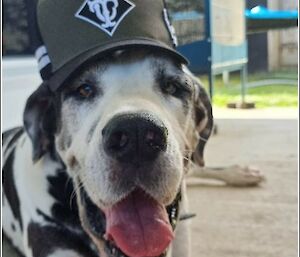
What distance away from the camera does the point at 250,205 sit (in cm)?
309

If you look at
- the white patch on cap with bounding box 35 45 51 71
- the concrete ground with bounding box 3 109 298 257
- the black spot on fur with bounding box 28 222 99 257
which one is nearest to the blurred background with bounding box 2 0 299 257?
the concrete ground with bounding box 3 109 298 257

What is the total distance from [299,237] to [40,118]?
3.85 ft

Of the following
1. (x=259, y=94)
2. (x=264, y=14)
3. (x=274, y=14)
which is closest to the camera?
(x=264, y=14)

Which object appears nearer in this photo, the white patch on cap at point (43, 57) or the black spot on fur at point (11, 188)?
the white patch on cap at point (43, 57)

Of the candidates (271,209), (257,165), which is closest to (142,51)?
(271,209)

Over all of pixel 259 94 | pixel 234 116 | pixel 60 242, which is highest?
pixel 60 242

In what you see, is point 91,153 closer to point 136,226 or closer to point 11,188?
point 136,226

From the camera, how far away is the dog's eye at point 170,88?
73.3 inches

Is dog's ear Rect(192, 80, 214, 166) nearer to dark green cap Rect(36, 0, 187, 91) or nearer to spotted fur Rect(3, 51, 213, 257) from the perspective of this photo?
spotted fur Rect(3, 51, 213, 257)

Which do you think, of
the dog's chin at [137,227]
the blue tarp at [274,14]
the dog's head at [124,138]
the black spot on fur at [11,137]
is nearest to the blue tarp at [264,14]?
the blue tarp at [274,14]

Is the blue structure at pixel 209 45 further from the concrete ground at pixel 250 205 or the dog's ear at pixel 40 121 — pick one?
the dog's ear at pixel 40 121

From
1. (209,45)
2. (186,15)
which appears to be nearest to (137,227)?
(186,15)

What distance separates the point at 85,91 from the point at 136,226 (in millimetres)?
427

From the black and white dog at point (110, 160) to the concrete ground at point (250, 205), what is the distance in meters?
0.43
